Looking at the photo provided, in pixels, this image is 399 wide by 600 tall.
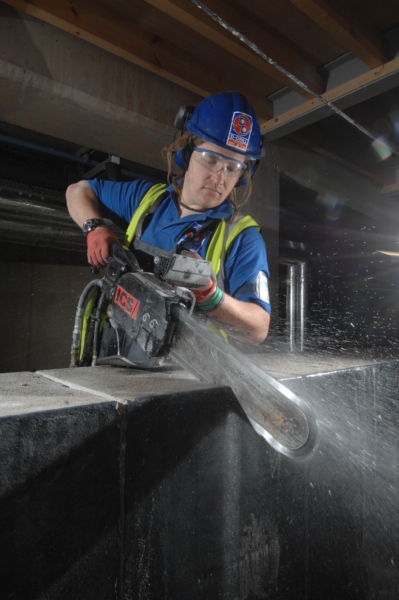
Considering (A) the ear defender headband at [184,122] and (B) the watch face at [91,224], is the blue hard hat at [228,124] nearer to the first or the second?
(A) the ear defender headband at [184,122]

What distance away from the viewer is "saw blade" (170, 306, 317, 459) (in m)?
1.14

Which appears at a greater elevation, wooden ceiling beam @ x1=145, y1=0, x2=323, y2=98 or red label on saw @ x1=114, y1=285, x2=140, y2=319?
wooden ceiling beam @ x1=145, y1=0, x2=323, y2=98

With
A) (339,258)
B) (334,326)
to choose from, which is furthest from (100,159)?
(334,326)

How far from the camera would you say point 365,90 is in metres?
3.28

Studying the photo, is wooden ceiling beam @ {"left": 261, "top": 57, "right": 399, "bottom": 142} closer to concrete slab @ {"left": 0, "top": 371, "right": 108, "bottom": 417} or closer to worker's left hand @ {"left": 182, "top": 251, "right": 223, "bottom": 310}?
worker's left hand @ {"left": 182, "top": 251, "right": 223, "bottom": 310}

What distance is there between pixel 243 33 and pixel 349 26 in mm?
799

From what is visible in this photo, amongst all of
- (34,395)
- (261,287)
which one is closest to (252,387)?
(34,395)

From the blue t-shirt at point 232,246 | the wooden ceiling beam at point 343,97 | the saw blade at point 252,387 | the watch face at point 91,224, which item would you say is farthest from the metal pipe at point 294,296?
the saw blade at point 252,387

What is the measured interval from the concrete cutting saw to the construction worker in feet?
1.58

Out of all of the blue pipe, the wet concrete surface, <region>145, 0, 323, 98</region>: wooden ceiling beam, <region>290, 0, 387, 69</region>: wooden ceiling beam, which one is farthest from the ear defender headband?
the blue pipe

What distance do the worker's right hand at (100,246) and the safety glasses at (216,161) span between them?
0.66 m

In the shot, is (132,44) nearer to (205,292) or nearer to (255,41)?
(255,41)

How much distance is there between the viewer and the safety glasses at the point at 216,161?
201cm

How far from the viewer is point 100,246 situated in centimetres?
174
